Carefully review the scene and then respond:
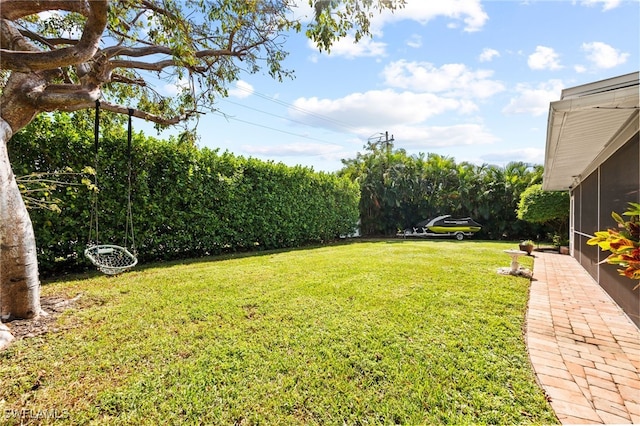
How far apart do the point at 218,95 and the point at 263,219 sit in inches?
158

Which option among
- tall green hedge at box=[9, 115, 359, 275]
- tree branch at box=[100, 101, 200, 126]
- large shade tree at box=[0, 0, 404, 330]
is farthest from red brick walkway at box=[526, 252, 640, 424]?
tall green hedge at box=[9, 115, 359, 275]

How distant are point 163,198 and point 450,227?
14.2 m

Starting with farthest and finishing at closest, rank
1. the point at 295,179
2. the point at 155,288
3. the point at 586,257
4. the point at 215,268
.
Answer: the point at 295,179 → the point at 586,257 → the point at 215,268 → the point at 155,288

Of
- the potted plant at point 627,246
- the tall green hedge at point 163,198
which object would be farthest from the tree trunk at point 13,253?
the potted plant at point 627,246

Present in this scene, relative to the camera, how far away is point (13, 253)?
130 inches

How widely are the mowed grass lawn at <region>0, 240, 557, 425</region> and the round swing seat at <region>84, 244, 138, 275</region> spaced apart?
0.41 metres

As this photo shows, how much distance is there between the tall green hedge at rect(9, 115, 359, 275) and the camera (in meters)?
5.56

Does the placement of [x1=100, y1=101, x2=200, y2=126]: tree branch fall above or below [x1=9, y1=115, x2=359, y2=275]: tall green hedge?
above

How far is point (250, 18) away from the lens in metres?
5.70

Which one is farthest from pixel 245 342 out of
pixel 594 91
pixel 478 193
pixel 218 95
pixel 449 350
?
pixel 478 193

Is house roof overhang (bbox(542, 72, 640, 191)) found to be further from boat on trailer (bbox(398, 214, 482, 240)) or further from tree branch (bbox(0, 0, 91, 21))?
boat on trailer (bbox(398, 214, 482, 240))

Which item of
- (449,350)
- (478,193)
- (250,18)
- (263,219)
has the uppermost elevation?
(250,18)

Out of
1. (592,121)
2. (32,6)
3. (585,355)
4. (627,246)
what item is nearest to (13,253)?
(32,6)

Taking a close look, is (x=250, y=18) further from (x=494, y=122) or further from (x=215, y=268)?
(x=494, y=122)
